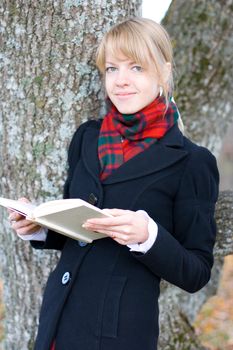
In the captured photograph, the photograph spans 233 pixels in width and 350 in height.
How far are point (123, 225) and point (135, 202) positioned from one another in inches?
11.7

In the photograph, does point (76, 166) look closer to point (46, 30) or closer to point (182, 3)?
point (46, 30)

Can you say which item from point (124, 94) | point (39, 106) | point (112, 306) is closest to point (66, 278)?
point (112, 306)

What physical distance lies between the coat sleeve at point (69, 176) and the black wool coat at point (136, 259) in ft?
0.72

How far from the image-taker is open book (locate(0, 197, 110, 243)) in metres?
1.87

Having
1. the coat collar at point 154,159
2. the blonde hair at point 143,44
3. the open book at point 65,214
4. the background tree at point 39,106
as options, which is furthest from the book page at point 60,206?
the background tree at point 39,106

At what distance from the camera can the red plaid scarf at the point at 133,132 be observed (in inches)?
88.3

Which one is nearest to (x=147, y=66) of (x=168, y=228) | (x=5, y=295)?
(x=168, y=228)

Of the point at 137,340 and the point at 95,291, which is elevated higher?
the point at 95,291

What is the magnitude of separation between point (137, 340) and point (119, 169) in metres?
0.63

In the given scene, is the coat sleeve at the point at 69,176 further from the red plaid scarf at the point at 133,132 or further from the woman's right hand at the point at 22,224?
the red plaid scarf at the point at 133,132

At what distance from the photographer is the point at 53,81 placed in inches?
106

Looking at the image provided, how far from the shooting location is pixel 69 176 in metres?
2.55

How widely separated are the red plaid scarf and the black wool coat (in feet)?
0.12

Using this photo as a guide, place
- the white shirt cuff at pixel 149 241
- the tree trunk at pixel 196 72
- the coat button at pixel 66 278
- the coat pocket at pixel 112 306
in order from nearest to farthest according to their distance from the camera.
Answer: the white shirt cuff at pixel 149 241 < the coat pocket at pixel 112 306 < the coat button at pixel 66 278 < the tree trunk at pixel 196 72
